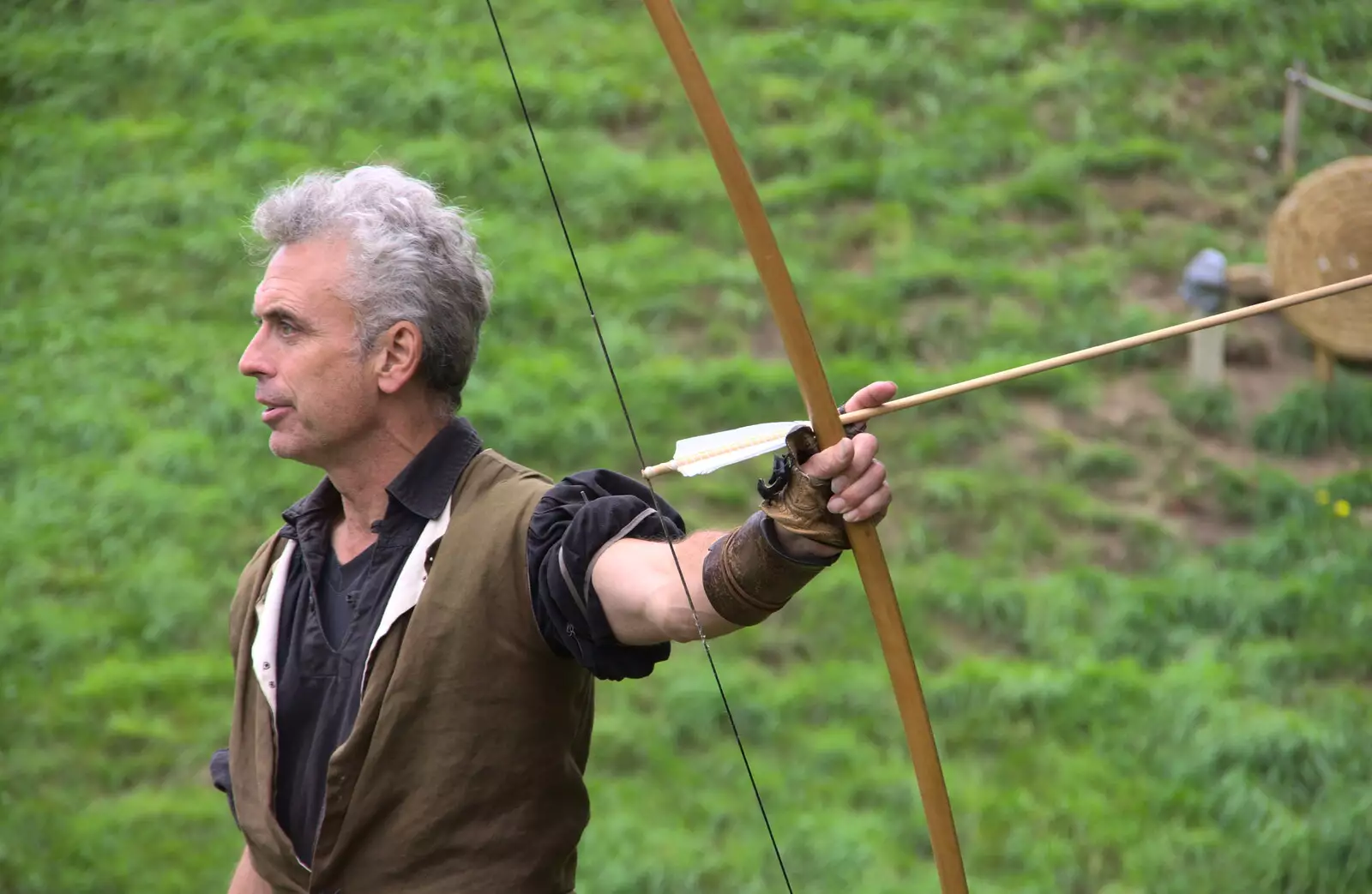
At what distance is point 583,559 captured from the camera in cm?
168

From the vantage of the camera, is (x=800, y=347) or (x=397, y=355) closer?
(x=800, y=347)

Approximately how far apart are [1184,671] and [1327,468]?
0.96 m

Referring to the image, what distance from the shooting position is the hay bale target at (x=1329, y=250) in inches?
173

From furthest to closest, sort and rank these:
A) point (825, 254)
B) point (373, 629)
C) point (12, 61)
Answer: point (12, 61)
point (825, 254)
point (373, 629)

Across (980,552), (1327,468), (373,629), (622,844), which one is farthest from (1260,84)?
(373,629)

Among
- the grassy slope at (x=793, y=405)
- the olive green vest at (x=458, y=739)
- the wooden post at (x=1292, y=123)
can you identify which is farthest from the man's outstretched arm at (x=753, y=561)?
the wooden post at (x=1292, y=123)

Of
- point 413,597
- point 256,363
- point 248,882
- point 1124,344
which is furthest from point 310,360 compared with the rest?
point 1124,344

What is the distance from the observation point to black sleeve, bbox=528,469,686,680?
168cm

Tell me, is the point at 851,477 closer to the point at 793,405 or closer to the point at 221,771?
the point at 221,771

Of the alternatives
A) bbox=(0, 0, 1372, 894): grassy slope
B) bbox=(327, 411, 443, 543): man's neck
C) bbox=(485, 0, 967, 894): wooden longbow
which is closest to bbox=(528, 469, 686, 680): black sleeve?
bbox=(485, 0, 967, 894): wooden longbow

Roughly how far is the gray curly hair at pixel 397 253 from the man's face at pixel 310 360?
21 mm

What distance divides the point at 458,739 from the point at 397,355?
47cm

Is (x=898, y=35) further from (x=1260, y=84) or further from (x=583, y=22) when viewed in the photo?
(x=583, y=22)

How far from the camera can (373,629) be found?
1840 millimetres
